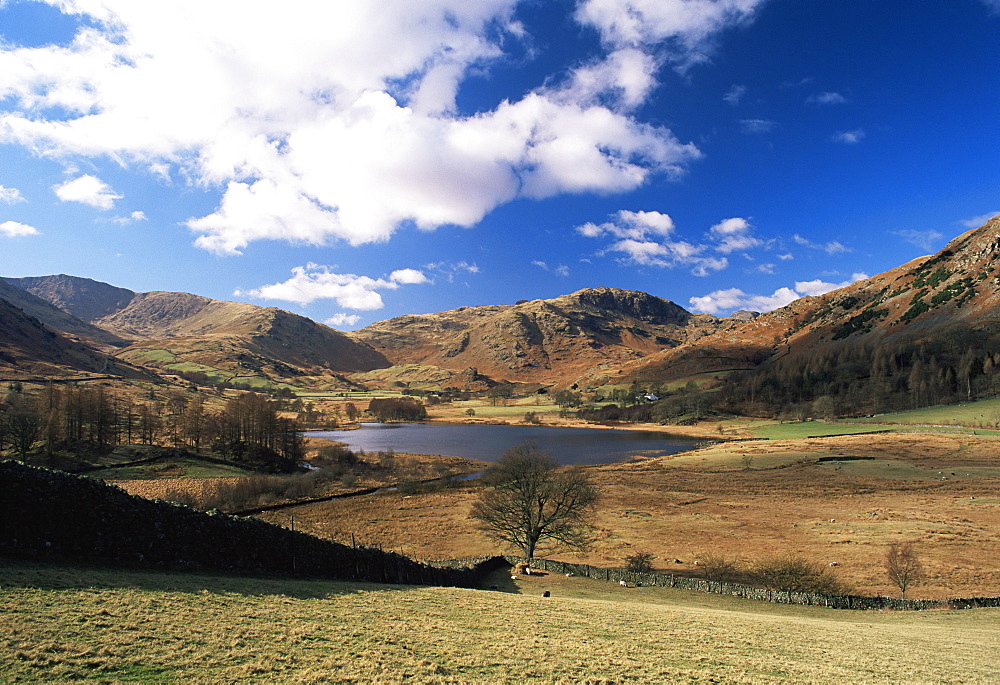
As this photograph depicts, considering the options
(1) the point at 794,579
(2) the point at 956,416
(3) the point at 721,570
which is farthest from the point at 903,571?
(2) the point at 956,416

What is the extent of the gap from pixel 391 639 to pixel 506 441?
399 feet

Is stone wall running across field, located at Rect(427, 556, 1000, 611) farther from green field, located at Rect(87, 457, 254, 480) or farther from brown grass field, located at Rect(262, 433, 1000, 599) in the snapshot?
green field, located at Rect(87, 457, 254, 480)

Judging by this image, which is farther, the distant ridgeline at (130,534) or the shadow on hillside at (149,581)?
the distant ridgeline at (130,534)

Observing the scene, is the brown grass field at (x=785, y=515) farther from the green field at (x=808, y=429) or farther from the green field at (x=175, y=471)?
the green field at (x=808, y=429)

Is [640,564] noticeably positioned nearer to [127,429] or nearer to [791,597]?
[791,597]

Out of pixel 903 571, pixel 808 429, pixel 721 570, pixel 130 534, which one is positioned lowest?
pixel 721 570

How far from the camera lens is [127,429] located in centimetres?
8294

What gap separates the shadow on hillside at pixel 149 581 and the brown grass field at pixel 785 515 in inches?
954

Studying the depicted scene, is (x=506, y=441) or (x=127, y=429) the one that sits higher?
(x=127, y=429)

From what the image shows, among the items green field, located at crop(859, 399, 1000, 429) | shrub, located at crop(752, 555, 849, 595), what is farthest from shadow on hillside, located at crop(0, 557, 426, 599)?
green field, located at crop(859, 399, 1000, 429)

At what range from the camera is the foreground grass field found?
8.31 metres

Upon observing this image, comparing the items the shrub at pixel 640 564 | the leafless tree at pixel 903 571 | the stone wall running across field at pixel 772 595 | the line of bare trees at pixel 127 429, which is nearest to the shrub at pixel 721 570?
the stone wall running across field at pixel 772 595

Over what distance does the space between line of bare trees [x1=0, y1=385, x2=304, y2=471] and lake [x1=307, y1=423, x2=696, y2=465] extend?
2738cm

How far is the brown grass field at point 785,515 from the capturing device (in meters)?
34.0
